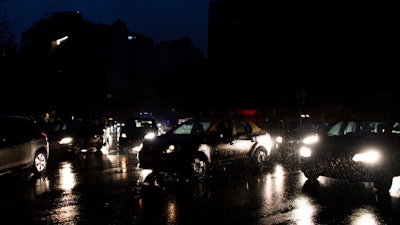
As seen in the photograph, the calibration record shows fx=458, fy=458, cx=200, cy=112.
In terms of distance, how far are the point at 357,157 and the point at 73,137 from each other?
12.7 meters

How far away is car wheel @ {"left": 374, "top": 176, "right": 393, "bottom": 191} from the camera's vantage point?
9.72 m

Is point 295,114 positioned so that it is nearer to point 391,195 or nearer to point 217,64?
point 217,64

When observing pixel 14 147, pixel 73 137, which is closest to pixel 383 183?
pixel 14 147

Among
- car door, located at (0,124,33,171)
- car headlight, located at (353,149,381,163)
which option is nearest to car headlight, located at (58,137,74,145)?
car door, located at (0,124,33,171)

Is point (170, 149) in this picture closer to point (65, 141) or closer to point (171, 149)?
point (171, 149)

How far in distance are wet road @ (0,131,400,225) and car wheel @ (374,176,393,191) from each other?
23 centimetres

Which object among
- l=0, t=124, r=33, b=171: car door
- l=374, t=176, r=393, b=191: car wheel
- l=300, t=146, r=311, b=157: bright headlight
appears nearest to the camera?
l=374, t=176, r=393, b=191: car wheel

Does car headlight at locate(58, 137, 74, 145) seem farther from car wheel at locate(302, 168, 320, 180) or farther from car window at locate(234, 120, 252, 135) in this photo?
car wheel at locate(302, 168, 320, 180)

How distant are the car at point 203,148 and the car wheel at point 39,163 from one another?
328 cm

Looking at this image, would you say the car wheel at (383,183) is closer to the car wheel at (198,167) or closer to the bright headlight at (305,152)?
the bright headlight at (305,152)

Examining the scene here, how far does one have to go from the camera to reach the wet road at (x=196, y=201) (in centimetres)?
743

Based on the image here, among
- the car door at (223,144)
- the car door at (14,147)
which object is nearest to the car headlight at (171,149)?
the car door at (223,144)

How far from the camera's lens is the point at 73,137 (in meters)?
19.1

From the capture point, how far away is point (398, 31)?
32.3 metres
